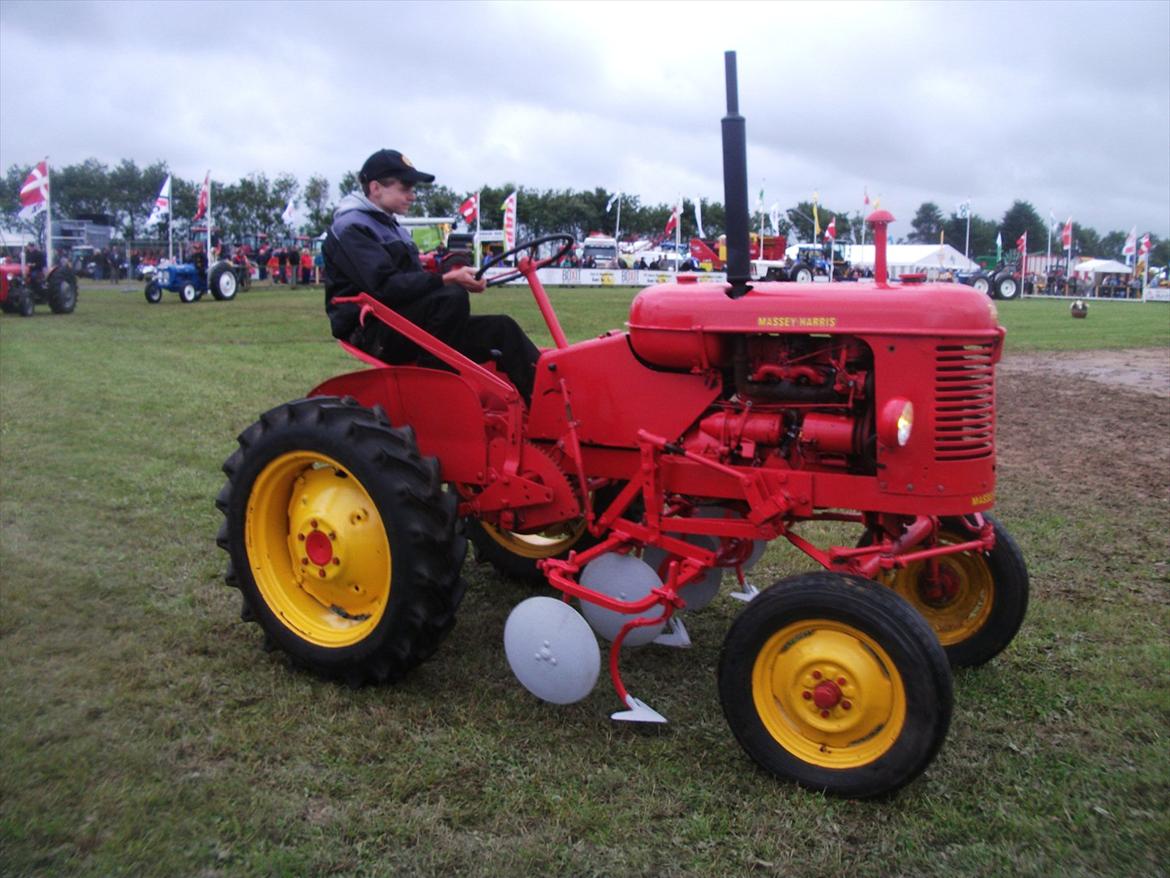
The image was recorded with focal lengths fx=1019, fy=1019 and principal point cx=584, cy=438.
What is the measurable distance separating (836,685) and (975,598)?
47.5 inches

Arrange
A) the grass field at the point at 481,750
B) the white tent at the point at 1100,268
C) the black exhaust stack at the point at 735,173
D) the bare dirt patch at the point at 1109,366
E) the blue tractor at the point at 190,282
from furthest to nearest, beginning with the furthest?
the white tent at the point at 1100,268, the blue tractor at the point at 190,282, the bare dirt patch at the point at 1109,366, the black exhaust stack at the point at 735,173, the grass field at the point at 481,750

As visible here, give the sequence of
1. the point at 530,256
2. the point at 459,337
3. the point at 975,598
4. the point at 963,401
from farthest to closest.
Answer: the point at 459,337, the point at 530,256, the point at 975,598, the point at 963,401

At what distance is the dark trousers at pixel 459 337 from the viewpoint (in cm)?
409

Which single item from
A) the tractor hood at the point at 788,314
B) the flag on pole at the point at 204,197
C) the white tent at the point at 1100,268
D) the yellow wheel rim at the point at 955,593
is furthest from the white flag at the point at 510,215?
the white tent at the point at 1100,268

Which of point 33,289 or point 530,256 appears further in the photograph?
point 33,289

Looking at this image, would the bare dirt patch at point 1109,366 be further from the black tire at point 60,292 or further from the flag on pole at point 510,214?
the flag on pole at point 510,214

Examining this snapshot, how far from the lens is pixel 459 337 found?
430 centimetres

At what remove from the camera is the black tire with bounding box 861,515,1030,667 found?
153 inches

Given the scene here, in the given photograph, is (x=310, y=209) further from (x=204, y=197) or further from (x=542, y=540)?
(x=542, y=540)

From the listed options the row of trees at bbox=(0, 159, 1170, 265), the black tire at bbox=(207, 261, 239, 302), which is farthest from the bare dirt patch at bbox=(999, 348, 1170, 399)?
the row of trees at bbox=(0, 159, 1170, 265)

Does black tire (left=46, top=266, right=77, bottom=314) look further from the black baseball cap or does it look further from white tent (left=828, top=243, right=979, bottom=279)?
white tent (left=828, top=243, right=979, bottom=279)

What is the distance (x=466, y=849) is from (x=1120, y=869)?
1.75 m

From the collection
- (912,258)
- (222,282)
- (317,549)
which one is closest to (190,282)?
(222,282)

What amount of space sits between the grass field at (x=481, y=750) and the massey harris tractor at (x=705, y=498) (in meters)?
0.19
